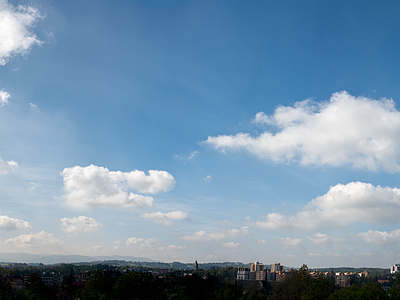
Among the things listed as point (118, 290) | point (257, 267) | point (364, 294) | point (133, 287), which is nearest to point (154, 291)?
point (133, 287)

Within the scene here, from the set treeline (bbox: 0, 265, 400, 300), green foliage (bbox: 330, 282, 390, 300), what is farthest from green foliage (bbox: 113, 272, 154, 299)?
green foliage (bbox: 330, 282, 390, 300)

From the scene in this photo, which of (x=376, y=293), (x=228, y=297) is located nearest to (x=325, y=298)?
(x=376, y=293)

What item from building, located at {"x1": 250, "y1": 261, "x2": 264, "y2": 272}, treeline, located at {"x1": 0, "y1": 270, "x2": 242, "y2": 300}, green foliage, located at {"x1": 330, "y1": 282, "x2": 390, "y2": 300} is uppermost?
green foliage, located at {"x1": 330, "y1": 282, "x2": 390, "y2": 300}

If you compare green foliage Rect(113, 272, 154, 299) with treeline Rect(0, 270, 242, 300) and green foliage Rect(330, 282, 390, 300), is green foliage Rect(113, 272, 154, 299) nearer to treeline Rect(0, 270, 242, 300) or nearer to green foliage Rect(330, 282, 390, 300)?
treeline Rect(0, 270, 242, 300)

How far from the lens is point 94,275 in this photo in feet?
163

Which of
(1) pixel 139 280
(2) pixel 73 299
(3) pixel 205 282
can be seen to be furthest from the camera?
(3) pixel 205 282

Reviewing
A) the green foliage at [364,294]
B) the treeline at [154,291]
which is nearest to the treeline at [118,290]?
the treeline at [154,291]

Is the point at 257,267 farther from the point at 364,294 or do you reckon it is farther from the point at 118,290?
the point at 118,290

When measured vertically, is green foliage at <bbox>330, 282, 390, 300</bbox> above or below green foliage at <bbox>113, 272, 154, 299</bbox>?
above

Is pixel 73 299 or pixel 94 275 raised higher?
pixel 94 275

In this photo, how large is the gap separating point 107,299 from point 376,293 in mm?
35559

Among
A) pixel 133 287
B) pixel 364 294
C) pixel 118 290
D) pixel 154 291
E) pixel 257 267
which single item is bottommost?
pixel 257 267

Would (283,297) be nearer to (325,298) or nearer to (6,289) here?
(325,298)

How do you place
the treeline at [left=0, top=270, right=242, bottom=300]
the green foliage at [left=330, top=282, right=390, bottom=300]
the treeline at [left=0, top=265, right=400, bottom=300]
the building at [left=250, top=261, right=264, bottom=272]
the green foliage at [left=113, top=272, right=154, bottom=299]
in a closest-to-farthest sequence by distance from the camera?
the treeline at [left=0, top=265, right=400, bottom=300] < the green foliage at [left=330, top=282, right=390, bottom=300] < the treeline at [left=0, top=270, right=242, bottom=300] < the green foliage at [left=113, top=272, right=154, bottom=299] < the building at [left=250, top=261, right=264, bottom=272]
